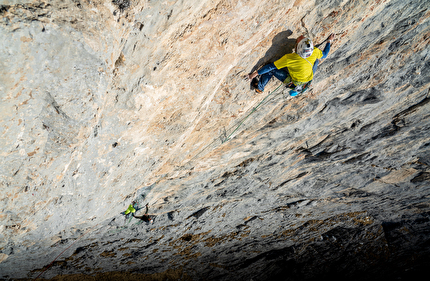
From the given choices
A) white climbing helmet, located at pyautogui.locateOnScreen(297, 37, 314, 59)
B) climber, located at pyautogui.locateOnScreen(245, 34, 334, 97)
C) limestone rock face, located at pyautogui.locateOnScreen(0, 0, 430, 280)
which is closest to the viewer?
limestone rock face, located at pyautogui.locateOnScreen(0, 0, 430, 280)

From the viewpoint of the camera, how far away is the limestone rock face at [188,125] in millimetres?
2164

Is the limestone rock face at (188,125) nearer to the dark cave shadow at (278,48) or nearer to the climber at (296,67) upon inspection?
the dark cave shadow at (278,48)

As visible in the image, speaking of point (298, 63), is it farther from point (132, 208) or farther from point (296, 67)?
point (132, 208)

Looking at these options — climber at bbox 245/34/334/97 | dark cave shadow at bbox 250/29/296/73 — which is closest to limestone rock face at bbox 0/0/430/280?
dark cave shadow at bbox 250/29/296/73

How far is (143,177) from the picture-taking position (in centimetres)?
439

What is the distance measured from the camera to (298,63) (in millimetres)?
3242

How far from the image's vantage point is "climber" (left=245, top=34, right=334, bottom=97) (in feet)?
10.3

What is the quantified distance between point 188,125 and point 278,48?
1887mm

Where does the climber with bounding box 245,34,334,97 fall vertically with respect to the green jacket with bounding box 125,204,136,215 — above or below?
above

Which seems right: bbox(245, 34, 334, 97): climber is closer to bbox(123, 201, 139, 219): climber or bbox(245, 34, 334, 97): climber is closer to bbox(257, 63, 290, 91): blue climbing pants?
bbox(257, 63, 290, 91): blue climbing pants

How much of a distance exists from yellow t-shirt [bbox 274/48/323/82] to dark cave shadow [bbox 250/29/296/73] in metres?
0.17

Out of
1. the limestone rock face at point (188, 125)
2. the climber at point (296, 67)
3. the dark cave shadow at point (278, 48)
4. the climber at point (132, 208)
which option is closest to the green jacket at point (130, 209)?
the climber at point (132, 208)

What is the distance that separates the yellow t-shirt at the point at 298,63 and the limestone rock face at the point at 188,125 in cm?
21

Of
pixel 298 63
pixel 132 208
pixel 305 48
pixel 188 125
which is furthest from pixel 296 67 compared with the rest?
pixel 132 208
